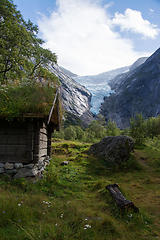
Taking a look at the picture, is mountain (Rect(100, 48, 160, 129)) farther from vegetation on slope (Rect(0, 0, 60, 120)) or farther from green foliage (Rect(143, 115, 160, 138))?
vegetation on slope (Rect(0, 0, 60, 120))

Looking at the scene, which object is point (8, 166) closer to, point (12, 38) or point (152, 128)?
point (12, 38)

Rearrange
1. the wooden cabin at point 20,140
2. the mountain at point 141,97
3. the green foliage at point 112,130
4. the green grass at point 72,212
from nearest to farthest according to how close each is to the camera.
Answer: the green grass at point 72,212 < the wooden cabin at point 20,140 < the green foliage at point 112,130 < the mountain at point 141,97

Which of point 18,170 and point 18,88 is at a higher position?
point 18,88

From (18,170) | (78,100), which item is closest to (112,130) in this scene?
(18,170)

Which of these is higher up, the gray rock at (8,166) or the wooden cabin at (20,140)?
the wooden cabin at (20,140)

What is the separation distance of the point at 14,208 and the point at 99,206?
2853 mm

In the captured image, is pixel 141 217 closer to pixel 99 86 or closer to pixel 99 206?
pixel 99 206

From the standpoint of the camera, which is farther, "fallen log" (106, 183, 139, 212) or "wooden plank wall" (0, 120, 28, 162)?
"wooden plank wall" (0, 120, 28, 162)

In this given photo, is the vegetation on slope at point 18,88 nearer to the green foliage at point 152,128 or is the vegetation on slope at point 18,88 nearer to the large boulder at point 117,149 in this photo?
the large boulder at point 117,149

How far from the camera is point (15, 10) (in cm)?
1337

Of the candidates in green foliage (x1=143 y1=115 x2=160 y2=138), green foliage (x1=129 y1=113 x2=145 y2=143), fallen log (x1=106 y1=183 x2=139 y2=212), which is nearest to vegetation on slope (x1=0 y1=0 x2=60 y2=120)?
fallen log (x1=106 y1=183 x2=139 y2=212)

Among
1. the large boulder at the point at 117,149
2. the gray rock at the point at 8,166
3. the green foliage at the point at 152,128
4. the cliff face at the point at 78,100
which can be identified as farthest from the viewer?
the cliff face at the point at 78,100

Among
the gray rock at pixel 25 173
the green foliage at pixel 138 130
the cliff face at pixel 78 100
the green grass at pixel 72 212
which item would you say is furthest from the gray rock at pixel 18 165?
the cliff face at pixel 78 100

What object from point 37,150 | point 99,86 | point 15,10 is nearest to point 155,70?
point 99,86
